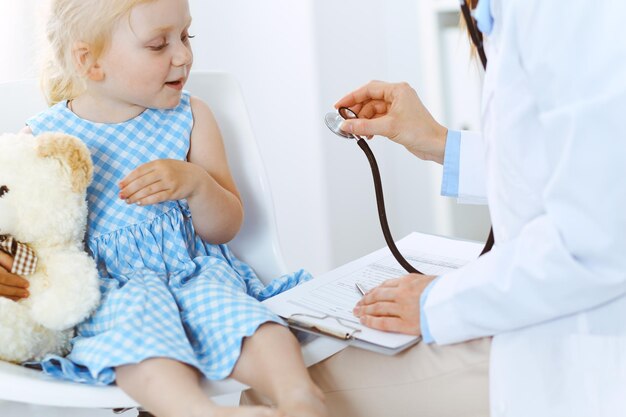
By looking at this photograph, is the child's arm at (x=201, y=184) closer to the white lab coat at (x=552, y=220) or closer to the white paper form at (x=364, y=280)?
the white paper form at (x=364, y=280)

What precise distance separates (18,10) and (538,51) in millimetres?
1376

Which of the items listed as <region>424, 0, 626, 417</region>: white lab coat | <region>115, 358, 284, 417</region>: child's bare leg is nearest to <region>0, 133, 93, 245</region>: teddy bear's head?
<region>115, 358, 284, 417</region>: child's bare leg

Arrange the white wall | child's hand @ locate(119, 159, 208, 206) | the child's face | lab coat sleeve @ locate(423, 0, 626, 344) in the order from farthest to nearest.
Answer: the white wall → the child's face → child's hand @ locate(119, 159, 208, 206) → lab coat sleeve @ locate(423, 0, 626, 344)

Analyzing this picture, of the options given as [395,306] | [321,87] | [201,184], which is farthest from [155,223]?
[321,87]

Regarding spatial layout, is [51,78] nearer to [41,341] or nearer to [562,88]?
[41,341]

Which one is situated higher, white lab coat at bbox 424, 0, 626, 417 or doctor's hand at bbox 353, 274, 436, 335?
white lab coat at bbox 424, 0, 626, 417

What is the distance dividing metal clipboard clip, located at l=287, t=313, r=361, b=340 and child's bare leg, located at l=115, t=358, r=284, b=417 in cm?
13

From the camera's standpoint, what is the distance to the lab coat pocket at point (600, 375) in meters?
0.80

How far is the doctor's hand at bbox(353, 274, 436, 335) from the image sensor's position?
939mm

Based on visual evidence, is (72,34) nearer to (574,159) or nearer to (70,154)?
(70,154)

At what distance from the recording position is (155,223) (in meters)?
1.21

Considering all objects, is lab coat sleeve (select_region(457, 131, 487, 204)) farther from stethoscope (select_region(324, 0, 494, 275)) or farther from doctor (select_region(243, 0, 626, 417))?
doctor (select_region(243, 0, 626, 417))

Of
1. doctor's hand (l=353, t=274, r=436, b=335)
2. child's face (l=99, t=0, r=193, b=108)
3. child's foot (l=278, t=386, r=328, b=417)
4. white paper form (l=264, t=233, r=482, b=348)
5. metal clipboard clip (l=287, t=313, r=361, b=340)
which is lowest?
child's foot (l=278, t=386, r=328, b=417)

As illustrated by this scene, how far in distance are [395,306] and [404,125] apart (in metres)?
0.35
